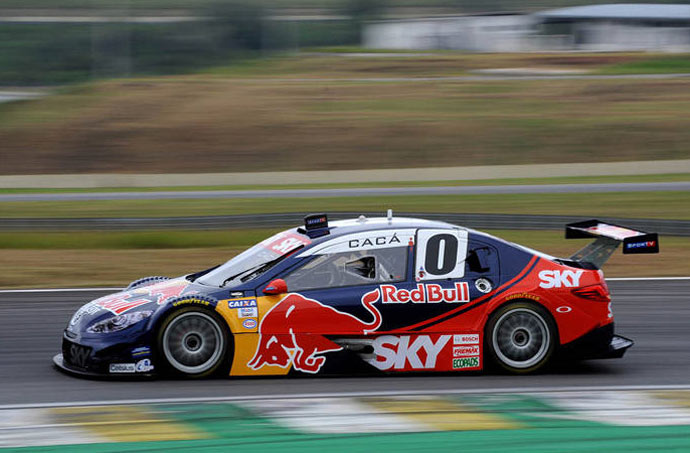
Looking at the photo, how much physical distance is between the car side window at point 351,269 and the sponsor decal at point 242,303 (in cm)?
31

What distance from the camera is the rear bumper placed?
23.4ft

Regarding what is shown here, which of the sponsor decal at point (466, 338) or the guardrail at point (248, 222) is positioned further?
the guardrail at point (248, 222)

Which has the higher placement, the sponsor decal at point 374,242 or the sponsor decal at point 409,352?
the sponsor decal at point 374,242

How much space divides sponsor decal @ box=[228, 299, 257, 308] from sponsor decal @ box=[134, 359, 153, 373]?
2.36 ft

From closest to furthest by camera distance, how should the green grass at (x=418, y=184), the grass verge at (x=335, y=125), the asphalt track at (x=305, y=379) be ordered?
1. the asphalt track at (x=305, y=379)
2. the green grass at (x=418, y=184)
3. the grass verge at (x=335, y=125)

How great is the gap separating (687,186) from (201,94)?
1104 inches

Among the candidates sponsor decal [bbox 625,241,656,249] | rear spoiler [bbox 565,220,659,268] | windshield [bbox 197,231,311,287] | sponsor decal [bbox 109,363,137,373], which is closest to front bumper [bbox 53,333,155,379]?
sponsor decal [bbox 109,363,137,373]

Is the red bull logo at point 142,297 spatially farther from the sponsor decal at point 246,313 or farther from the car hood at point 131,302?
the sponsor decal at point 246,313

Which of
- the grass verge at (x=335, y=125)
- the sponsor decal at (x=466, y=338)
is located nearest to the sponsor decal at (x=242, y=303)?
the sponsor decal at (x=466, y=338)

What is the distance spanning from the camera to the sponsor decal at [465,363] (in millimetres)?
6988

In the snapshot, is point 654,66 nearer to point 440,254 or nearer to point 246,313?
point 440,254

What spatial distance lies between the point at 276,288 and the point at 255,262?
0.48m

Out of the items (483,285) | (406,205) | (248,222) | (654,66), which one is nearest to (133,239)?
(248,222)

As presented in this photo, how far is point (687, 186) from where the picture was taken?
2573 cm
